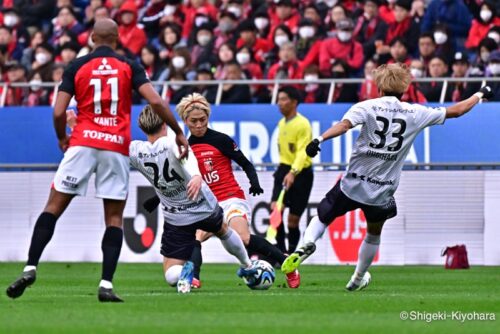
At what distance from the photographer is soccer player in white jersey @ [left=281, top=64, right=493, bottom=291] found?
1276 centimetres

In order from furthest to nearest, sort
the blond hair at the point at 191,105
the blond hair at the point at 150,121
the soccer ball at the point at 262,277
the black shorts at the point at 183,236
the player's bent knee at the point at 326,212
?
the blond hair at the point at 191,105, the soccer ball at the point at 262,277, the player's bent knee at the point at 326,212, the black shorts at the point at 183,236, the blond hair at the point at 150,121

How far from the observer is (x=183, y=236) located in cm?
1306

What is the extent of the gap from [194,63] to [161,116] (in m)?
13.4

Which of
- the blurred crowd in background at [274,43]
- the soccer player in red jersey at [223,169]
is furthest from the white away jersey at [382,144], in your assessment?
the blurred crowd in background at [274,43]

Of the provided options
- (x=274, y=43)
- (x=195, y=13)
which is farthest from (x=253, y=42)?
(x=195, y=13)

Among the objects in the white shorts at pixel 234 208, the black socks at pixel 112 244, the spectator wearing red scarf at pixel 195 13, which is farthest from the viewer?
the spectator wearing red scarf at pixel 195 13

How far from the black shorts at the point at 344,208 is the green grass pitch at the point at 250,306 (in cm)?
71

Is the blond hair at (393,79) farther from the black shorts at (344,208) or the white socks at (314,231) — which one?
the white socks at (314,231)

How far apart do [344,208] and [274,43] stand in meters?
11.3

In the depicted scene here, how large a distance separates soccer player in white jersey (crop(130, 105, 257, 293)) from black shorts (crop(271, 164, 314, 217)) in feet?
19.3

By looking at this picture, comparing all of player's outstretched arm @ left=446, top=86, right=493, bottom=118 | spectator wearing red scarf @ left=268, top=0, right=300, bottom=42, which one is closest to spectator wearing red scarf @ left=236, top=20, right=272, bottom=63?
spectator wearing red scarf @ left=268, top=0, right=300, bottom=42

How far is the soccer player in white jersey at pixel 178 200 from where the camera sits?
12.2 meters

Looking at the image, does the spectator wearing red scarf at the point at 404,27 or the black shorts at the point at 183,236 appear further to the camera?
the spectator wearing red scarf at the point at 404,27

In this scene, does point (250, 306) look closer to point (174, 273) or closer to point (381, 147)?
point (174, 273)
